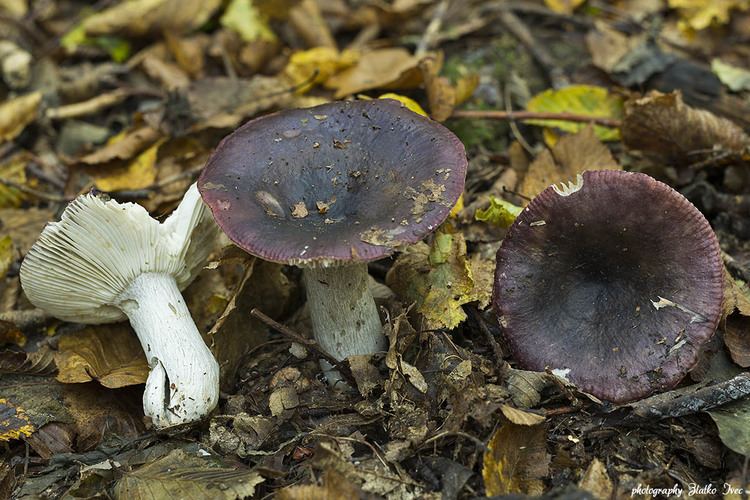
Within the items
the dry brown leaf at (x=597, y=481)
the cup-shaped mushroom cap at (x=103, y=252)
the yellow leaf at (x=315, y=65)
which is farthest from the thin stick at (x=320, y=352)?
the yellow leaf at (x=315, y=65)

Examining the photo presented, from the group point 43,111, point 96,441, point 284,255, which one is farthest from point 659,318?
point 43,111

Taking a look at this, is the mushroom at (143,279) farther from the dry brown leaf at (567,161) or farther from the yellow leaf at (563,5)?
the yellow leaf at (563,5)

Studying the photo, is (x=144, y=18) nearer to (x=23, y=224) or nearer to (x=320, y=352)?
(x=23, y=224)

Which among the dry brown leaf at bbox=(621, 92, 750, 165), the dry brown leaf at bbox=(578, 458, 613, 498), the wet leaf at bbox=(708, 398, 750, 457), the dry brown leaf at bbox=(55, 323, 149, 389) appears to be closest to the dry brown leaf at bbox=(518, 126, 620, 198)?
the dry brown leaf at bbox=(621, 92, 750, 165)

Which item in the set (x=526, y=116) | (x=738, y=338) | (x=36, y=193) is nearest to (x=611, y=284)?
(x=738, y=338)

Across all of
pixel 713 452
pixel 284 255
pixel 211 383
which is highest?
pixel 284 255

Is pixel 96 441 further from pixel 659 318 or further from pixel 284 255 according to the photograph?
pixel 659 318
